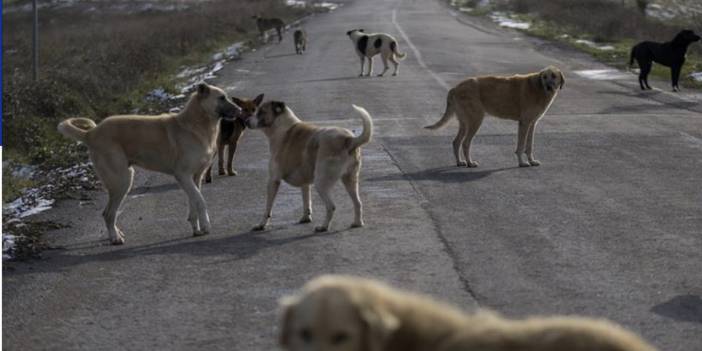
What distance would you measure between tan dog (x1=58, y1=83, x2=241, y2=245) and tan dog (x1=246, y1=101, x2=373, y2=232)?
407mm

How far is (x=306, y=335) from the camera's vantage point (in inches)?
148

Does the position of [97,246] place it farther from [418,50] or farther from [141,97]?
[418,50]

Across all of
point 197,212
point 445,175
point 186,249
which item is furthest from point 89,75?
point 186,249

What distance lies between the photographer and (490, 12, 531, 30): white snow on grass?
168 ft

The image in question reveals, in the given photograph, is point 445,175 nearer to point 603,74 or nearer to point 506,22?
point 603,74

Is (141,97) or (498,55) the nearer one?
(141,97)

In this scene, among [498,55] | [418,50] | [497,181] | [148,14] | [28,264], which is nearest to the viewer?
[28,264]

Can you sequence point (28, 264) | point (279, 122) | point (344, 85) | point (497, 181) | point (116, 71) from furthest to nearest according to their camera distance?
point (116, 71), point (344, 85), point (497, 181), point (279, 122), point (28, 264)

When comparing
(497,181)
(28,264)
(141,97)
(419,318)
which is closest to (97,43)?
(141,97)

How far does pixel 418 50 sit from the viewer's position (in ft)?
126

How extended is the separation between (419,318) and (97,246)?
756 cm

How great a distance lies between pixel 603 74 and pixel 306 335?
26.9 metres

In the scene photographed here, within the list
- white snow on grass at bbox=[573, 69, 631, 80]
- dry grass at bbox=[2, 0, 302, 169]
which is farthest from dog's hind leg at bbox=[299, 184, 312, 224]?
white snow on grass at bbox=[573, 69, 631, 80]

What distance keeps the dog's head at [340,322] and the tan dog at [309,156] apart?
272 inches
